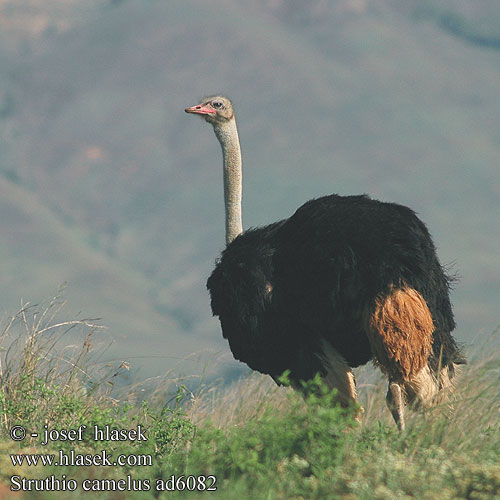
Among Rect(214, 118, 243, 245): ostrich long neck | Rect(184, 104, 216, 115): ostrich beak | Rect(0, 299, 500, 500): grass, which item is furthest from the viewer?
Rect(184, 104, 216, 115): ostrich beak

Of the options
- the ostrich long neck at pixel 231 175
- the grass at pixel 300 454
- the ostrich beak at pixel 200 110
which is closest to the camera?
the grass at pixel 300 454

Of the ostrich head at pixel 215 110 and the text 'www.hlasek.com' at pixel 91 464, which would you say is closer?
the text 'www.hlasek.com' at pixel 91 464

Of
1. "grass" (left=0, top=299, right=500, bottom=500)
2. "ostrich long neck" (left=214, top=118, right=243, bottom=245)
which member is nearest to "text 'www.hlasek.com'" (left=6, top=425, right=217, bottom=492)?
"grass" (left=0, top=299, right=500, bottom=500)

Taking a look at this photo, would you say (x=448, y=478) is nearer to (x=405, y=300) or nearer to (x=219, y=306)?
(x=405, y=300)

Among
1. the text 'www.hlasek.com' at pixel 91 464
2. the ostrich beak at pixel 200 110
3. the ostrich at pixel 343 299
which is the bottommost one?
the text 'www.hlasek.com' at pixel 91 464

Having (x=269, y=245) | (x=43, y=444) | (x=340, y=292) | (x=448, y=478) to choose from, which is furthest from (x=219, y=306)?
(x=448, y=478)

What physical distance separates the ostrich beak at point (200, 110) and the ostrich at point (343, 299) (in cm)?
218

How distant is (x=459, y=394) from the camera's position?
6180 millimetres

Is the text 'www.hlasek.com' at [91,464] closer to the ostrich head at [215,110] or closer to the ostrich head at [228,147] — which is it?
the ostrich head at [228,147]

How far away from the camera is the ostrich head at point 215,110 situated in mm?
8844

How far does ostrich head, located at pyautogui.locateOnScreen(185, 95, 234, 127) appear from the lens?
8844 mm

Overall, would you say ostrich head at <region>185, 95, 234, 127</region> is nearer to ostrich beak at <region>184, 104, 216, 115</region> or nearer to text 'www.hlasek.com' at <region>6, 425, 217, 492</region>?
ostrich beak at <region>184, 104, 216, 115</region>

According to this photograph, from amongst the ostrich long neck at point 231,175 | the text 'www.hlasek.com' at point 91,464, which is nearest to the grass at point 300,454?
the text 'www.hlasek.com' at point 91,464

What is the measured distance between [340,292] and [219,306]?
135 cm
